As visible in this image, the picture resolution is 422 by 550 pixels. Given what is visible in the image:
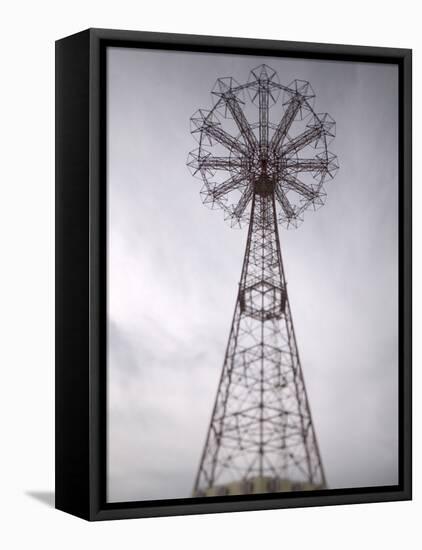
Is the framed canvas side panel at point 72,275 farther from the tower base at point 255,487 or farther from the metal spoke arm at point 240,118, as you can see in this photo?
the metal spoke arm at point 240,118

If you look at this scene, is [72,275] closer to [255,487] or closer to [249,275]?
[249,275]

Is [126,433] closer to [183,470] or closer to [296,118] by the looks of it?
[183,470]

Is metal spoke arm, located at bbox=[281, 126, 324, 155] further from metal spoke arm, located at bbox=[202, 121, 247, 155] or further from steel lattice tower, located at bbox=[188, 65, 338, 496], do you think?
metal spoke arm, located at bbox=[202, 121, 247, 155]

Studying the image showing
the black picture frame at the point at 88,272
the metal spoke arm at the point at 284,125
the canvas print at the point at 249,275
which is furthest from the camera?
the metal spoke arm at the point at 284,125

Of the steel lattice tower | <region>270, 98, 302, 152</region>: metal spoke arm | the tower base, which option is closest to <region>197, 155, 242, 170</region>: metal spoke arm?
→ the steel lattice tower

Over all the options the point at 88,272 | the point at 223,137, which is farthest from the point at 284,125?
the point at 88,272

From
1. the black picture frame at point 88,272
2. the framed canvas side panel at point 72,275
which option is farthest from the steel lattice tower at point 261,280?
the framed canvas side panel at point 72,275

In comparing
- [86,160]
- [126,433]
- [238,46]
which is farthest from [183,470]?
[238,46]
